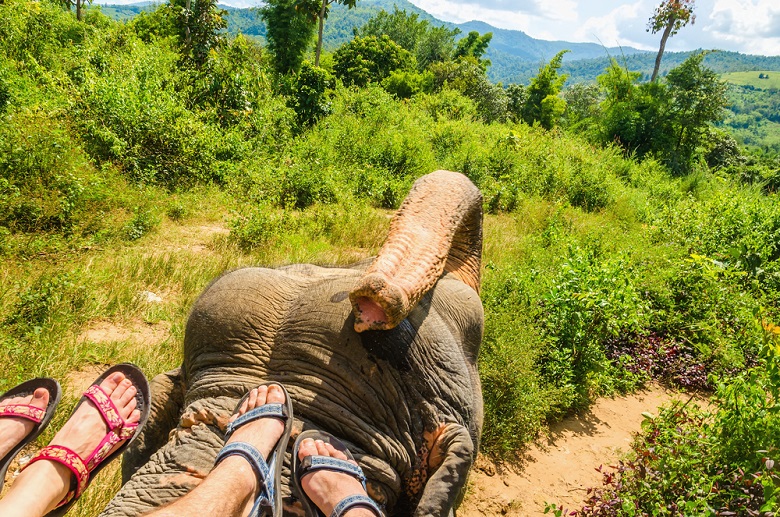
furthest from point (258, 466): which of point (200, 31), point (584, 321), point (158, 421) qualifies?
point (200, 31)

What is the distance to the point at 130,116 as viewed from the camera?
8.40 m

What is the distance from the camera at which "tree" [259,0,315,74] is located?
36.4 meters

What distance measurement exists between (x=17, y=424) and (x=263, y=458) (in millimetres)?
1257

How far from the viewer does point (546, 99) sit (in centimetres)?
3334

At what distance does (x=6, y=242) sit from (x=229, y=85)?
294 inches

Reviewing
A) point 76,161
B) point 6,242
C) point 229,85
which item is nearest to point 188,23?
point 229,85

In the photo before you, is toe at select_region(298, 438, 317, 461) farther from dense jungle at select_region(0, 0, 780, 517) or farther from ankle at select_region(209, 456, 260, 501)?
dense jungle at select_region(0, 0, 780, 517)

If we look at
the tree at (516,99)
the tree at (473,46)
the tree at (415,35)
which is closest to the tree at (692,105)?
the tree at (516,99)

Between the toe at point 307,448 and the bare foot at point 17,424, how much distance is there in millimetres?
1288

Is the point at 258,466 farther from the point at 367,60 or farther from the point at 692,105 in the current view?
the point at 367,60

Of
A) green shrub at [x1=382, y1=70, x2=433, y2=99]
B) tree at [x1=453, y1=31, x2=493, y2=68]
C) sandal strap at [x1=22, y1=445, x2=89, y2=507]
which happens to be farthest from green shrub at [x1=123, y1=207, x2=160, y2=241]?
tree at [x1=453, y1=31, x2=493, y2=68]

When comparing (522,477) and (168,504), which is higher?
(168,504)

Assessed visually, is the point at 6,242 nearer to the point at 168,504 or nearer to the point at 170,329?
the point at 170,329

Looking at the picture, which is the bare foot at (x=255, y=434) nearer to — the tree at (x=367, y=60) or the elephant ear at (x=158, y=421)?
the elephant ear at (x=158, y=421)
